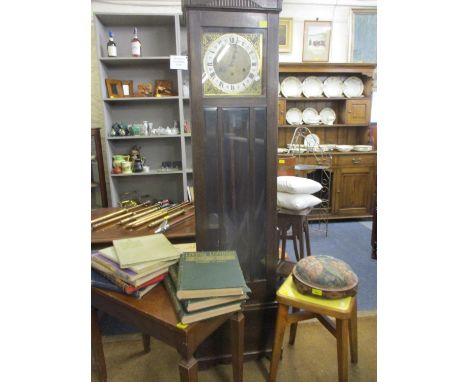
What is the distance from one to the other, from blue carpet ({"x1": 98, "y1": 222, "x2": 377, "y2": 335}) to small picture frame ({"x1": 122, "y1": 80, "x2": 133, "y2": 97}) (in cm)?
217

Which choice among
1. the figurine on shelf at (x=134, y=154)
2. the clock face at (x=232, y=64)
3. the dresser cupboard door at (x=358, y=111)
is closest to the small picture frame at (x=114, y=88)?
the figurine on shelf at (x=134, y=154)

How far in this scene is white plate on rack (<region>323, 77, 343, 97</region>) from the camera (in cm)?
396

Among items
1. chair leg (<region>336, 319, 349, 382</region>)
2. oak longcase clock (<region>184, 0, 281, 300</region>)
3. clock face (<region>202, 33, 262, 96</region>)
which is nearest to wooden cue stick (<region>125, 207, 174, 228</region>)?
oak longcase clock (<region>184, 0, 281, 300</region>)

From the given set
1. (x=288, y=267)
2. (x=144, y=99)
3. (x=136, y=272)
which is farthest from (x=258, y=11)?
(x=144, y=99)

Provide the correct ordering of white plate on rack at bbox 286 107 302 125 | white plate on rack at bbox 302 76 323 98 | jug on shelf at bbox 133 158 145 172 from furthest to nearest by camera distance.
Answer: white plate on rack at bbox 286 107 302 125, white plate on rack at bbox 302 76 323 98, jug on shelf at bbox 133 158 145 172

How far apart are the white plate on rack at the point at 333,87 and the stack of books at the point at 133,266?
3.44 metres

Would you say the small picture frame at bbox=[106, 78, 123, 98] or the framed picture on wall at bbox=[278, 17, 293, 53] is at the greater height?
the framed picture on wall at bbox=[278, 17, 293, 53]

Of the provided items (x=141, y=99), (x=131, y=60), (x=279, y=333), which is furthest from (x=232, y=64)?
(x=131, y=60)

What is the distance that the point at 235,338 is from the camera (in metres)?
1.21

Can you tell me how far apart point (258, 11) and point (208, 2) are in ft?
0.65

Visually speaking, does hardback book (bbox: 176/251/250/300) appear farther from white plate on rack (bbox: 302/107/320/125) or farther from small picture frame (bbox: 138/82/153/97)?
white plate on rack (bbox: 302/107/320/125)

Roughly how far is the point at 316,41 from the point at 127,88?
7.80 ft

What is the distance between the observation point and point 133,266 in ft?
3.44

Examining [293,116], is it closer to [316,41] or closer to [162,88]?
[316,41]
